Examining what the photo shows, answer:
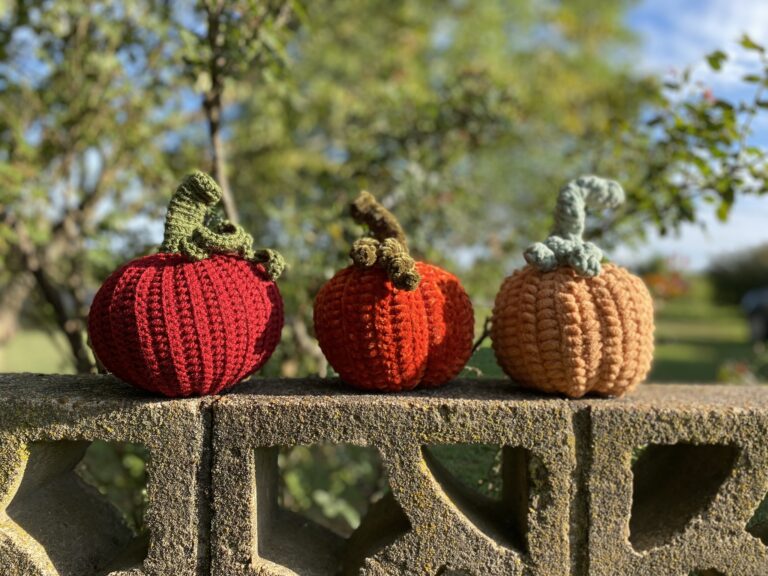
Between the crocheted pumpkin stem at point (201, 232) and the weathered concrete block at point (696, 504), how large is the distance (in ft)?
2.14

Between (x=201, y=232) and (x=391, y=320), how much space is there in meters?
0.37

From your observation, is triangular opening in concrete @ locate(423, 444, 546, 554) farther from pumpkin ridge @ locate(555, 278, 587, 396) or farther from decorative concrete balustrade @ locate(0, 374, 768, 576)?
pumpkin ridge @ locate(555, 278, 587, 396)

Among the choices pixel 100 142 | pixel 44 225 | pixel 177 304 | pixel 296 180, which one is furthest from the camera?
pixel 296 180

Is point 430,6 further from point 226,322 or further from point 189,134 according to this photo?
point 226,322

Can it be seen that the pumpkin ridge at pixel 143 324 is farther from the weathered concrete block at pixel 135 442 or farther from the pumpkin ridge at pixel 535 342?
the pumpkin ridge at pixel 535 342

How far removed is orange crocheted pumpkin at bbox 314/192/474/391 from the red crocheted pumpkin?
0.41ft

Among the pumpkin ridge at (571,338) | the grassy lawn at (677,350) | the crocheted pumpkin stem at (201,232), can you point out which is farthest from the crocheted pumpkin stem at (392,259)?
the grassy lawn at (677,350)

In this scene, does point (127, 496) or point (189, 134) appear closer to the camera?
point (127, 496)

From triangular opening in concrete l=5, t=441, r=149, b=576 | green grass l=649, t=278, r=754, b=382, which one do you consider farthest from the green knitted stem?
green grass l=649, t=278, r=754, b=382

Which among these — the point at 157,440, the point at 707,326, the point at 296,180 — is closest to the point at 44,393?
the point at 157,440

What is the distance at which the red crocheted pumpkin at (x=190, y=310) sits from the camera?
43.2 inches

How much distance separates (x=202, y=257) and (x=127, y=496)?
1443 millimetres

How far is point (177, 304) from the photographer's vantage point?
1099 millimetres

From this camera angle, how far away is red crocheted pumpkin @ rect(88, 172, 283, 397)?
3.60 ft
